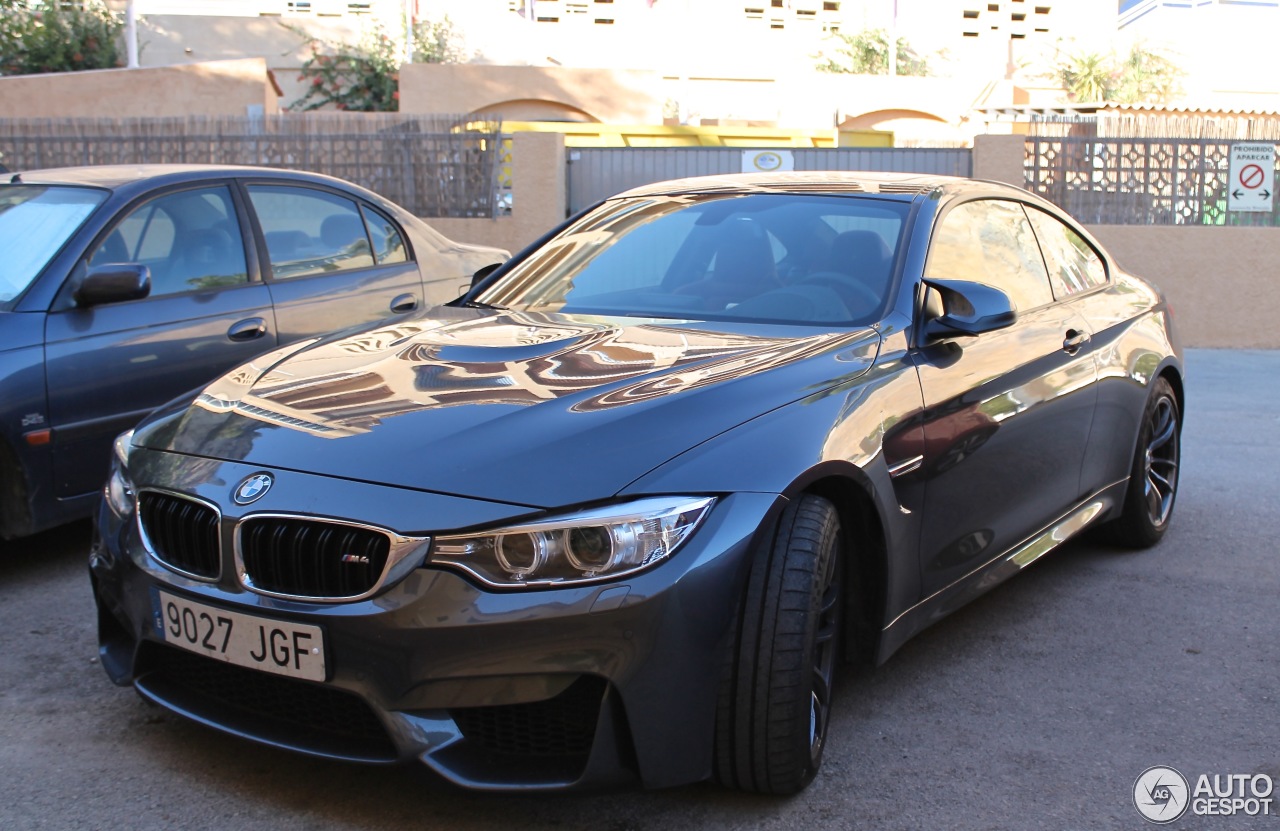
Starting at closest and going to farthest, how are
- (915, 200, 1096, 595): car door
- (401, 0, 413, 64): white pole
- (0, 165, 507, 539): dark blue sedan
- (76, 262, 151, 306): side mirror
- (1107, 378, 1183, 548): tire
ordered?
(915, 200, 1096, 595): car door < (0, 165, 507, 539): dark blue sedan < (76, 262, 151, 306): side mirror < (1107, 378, 1183, 548): tire < (401, 0, 413, 64): white pole

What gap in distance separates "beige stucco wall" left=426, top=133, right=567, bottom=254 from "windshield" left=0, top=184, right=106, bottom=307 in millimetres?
7499

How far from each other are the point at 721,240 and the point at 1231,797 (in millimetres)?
2131

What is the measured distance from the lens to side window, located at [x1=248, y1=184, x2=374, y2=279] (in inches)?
215

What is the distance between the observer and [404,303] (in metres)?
5.79

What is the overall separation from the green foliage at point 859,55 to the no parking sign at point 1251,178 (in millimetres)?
33598

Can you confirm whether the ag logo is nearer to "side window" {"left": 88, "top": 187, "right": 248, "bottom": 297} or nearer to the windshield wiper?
the windshield wiper

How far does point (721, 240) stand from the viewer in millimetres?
4059

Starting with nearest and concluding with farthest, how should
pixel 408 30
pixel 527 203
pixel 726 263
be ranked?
pixel 726 263 → pixel 527 203 → pixel 408 30

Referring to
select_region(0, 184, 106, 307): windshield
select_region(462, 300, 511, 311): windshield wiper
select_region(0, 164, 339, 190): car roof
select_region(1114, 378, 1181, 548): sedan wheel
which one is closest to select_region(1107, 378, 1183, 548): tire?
select_region(1114, 378, 1181, 548): sedan wheel

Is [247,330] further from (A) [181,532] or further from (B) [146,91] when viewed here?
(B) [146,91]

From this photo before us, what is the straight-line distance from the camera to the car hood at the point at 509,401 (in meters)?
2.61

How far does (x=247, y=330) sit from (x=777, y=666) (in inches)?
126

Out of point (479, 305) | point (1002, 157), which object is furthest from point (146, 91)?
point (479, 305)

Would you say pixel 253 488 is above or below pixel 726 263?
below
